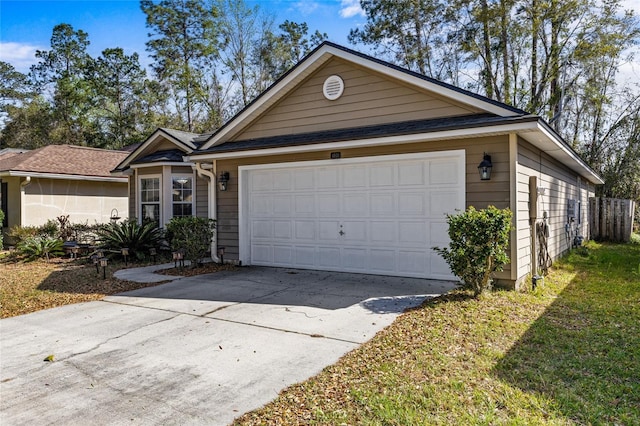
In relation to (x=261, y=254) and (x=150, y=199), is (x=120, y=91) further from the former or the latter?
(x=261, y=254)

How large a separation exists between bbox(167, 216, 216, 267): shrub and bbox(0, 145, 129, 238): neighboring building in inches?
302

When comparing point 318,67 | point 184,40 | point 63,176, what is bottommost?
point 63,176

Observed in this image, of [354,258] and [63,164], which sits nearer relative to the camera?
[354,258]

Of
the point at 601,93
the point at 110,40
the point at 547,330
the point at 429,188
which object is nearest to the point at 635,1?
the point at 601,93

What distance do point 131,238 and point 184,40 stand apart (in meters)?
20.6

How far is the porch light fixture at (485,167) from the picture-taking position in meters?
6.37

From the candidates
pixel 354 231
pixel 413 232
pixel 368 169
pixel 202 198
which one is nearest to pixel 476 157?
pixel 413 232

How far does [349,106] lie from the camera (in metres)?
8.22

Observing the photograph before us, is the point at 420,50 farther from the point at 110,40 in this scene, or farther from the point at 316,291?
the point at 110,40

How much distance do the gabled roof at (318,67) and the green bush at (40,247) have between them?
5741mm

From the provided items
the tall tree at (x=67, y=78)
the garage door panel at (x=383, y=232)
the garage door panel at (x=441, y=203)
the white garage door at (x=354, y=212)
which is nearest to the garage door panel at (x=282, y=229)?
the white garage door at (x=354, y=212)

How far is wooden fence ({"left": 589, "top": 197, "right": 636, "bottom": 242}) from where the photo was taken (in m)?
15.3

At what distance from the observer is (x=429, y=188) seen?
716 centimetres

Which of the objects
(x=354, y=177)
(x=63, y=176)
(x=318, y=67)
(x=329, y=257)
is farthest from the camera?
(x=63, y=176)
